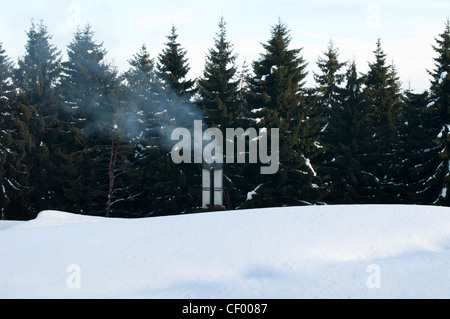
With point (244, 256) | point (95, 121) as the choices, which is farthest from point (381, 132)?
point (244, 256)

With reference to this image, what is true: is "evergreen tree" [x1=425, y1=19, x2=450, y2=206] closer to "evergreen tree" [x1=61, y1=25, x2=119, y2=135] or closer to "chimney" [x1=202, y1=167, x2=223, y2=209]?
"chimney" [x1=202, y1=167, x2=223, y2=209]

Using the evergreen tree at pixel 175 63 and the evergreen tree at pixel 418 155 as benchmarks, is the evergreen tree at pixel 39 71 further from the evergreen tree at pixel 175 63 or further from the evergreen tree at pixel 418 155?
the evergreen tree at pixel 418 155

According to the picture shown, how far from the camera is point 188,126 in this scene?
25.8 meters

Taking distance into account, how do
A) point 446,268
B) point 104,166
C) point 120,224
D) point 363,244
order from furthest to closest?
point 104,166 → point 120,224 → point 363,244 → point 446,268

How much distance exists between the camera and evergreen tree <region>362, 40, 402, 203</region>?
26359 mm

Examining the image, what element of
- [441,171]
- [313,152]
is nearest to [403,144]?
[441,171]

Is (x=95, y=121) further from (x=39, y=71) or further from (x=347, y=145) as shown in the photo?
(x=347, y=145)

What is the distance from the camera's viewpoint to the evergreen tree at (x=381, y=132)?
1038 inches

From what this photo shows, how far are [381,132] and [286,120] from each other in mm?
9690

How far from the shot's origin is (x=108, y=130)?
25922mm

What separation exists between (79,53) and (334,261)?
26938 millimetres

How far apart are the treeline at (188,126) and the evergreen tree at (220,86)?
0.23ft

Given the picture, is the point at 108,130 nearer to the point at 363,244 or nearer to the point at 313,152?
the point at 313,152

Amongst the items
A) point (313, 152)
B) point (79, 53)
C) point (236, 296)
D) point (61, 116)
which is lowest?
point (236, 296)
